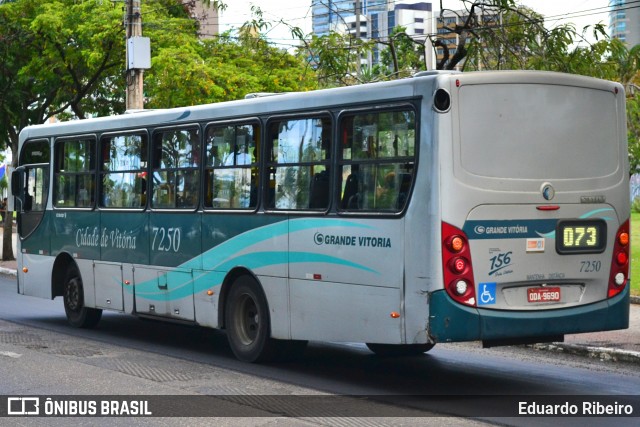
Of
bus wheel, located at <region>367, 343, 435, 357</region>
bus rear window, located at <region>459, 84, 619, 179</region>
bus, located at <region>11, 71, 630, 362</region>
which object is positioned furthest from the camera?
bus wheel, located at <region>367, 343, 435, 357</region>

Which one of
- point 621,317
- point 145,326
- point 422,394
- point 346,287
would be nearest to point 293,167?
point 346,287

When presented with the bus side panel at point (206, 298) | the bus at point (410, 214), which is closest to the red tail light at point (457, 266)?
the bus at point (410, 214)

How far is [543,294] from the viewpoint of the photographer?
34.7 feet

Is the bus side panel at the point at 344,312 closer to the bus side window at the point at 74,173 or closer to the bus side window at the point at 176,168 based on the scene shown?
the bus side window at the point at 176,168

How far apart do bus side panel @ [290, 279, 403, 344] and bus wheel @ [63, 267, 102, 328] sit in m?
5.31

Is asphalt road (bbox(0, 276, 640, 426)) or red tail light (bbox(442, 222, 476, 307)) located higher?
red tail light (bbox(442, 222, 476, 307))

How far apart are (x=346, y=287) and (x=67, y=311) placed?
22.5 ft

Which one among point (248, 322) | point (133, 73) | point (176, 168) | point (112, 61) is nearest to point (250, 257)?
point (248, 322)

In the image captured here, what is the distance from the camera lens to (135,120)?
15.0 m

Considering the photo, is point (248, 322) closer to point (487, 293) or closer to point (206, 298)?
point (206, 298)

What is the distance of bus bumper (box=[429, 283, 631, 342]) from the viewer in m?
10.1

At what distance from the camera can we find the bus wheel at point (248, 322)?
12594mm

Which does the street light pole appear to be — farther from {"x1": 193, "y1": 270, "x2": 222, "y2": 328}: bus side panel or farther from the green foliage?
{"x1": 193, "y1": 270, "x2": 222, "y2": 328}: bus side panel

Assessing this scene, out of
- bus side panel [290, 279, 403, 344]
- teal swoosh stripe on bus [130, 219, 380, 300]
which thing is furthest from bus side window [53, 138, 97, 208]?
bus side panel [290, 279, 403, 344]
